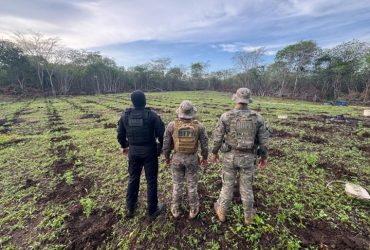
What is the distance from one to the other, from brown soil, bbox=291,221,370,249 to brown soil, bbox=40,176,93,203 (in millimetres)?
4019

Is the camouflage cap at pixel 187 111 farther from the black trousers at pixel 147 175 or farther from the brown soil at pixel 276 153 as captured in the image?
the brown soil at pixel 276 153

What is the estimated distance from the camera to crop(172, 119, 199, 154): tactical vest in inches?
116

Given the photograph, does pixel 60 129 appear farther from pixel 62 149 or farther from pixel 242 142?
pixel 242 142

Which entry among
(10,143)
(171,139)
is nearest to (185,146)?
(171,139)

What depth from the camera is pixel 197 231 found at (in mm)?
3051

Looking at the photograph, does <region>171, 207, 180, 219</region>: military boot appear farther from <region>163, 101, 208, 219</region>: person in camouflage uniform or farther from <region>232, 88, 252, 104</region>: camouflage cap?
<region>232, 88, 252, 104</region>: camouflage cap

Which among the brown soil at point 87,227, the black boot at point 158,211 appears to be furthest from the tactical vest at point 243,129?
the brown soil at point 87,227

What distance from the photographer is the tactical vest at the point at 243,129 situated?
9.25 feet

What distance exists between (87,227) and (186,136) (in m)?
2.17

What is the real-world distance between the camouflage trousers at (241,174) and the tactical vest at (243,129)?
6.2 inches

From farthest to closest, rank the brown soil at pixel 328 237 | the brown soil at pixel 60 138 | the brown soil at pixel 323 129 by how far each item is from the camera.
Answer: the brown soil at pixel 323 129, the brown soil at pixel 60 138, the brown soil at pixel 328 237

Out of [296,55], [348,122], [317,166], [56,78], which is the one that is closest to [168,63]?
[56,78]

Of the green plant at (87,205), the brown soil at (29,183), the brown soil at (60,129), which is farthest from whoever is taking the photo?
the brown soil at (60,129)

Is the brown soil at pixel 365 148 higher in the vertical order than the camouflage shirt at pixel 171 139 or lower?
lower
